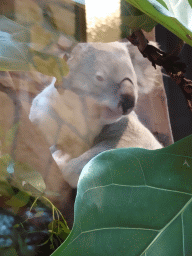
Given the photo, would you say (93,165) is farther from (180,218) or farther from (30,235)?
(30,235)

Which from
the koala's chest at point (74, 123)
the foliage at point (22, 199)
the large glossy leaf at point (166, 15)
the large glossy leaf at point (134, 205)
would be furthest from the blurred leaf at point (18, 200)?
the large glossy leaf at point (166, 15)

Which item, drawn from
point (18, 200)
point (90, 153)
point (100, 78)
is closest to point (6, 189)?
point (18, 200)

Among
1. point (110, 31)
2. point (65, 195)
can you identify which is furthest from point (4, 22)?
point (65, 195)

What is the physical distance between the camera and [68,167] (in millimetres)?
468

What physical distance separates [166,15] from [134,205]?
169mm

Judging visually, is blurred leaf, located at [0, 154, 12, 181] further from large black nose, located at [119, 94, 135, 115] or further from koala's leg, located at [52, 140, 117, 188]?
large black nose, located at [119, 94, 135, 115]

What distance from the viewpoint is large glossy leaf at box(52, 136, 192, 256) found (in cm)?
22

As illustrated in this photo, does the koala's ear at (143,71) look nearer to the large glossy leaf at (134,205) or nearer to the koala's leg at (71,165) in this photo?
the koala's leg at (71,165)

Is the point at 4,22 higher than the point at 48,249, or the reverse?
the point at 4,22

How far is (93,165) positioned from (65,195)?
0.77 feet

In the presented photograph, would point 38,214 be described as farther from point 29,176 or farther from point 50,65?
point 50,65

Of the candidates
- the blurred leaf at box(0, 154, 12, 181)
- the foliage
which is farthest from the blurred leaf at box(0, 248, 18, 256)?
the blurred leaf at box(0, 154, 12, 181)

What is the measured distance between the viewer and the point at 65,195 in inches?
17.8

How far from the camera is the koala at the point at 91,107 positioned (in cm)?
46
